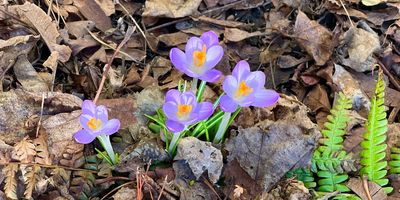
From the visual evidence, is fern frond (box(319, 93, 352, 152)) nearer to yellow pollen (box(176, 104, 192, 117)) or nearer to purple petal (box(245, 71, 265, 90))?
purple petal (box(245, 71, 265, 90))

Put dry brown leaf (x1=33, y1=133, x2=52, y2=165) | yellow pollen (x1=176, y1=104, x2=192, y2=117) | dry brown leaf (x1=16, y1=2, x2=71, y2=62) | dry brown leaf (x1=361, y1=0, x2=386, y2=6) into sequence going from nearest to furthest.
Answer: yellow pollen (x1=176, y1=104, x2=192, y2=117) → dry brown leaf (x1=33, y1=133, x2=52, y2=165) → dry brown leaf (x1=16, y1=2, x2=71, y2=62) → dry brown leaf (x1=361, y1=0, x2=386, y2=6)

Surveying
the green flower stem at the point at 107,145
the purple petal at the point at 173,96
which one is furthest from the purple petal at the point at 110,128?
the purple petal at the point at 173,96

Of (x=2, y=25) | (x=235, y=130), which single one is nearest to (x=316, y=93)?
(x=235, y=130)

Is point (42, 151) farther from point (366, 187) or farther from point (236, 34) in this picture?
point (366, 187)

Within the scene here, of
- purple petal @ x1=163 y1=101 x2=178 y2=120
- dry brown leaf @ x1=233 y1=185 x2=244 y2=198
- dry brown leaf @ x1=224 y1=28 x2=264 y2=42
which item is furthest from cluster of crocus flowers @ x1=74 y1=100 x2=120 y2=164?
dry brown leaf @ x1=224 y1=28 x2=264 y2=42

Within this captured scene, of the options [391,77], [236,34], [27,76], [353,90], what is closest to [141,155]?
[27,76]

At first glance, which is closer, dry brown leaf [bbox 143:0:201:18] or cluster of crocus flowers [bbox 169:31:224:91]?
cluster of crocus flowers [bbox 169:31:224:91]
